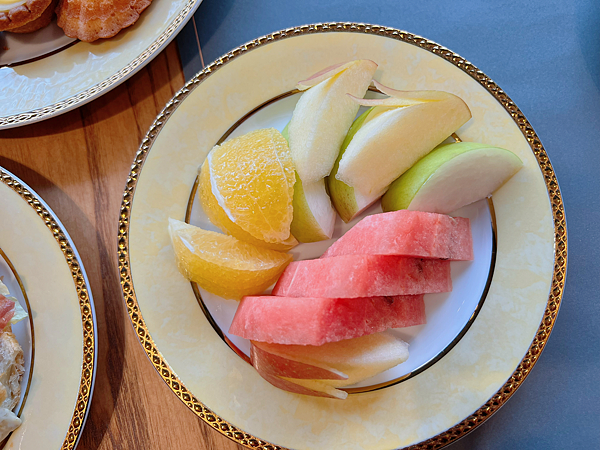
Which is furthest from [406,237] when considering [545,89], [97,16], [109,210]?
[97,16]

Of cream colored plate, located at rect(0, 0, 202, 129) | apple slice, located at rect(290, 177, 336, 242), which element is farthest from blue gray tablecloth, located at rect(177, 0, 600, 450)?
apple slice, located at rect(290, 177, 336, 242)

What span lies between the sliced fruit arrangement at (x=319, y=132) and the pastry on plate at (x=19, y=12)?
0.68 meters

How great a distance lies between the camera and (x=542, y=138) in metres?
1.08

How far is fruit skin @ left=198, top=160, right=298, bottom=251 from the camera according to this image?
0.93 m

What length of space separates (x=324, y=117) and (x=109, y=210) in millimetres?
602

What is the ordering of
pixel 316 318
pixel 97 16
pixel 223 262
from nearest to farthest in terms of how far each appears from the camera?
1. pixel 316 318
2. pixel 223 262
3. pixel 97 16

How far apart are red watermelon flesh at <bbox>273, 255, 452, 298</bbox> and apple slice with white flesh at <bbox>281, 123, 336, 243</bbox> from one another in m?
0.08

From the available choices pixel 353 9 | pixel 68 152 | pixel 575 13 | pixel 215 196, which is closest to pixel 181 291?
pixel 215 196

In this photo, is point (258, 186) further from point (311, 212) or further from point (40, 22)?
point (40, 22)

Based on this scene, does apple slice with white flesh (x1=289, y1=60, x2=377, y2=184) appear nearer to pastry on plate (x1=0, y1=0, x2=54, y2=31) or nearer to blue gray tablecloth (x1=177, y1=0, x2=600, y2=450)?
blue gray tablecloth (x1=177, y1=0, x2=600, y2=450)

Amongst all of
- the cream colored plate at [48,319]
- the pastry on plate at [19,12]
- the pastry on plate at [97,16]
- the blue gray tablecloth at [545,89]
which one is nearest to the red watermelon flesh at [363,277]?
the blue gray tablecloth at [545,89]

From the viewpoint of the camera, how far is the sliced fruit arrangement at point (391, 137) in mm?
896

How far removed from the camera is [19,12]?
1037 millimetres

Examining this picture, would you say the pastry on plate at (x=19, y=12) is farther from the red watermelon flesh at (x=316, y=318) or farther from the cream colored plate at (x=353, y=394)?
the red watermelon flesh at (x=316, y=318)
